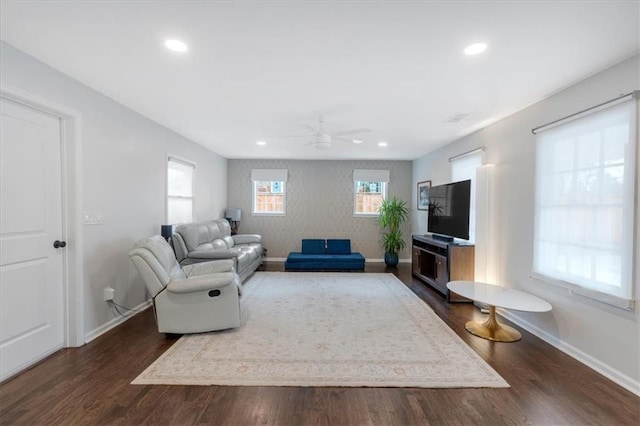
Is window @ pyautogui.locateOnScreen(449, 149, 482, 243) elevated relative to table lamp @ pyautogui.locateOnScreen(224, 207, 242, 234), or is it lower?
elevated

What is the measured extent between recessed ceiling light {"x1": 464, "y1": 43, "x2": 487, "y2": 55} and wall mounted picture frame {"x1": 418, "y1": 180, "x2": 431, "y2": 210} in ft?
13.1

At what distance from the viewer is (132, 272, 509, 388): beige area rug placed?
221 centimetres

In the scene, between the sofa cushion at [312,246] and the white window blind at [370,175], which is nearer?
the sofa cushion at [312,246]

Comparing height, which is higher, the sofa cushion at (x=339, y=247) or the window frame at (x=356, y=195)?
the window frame at (x=356, y=195)

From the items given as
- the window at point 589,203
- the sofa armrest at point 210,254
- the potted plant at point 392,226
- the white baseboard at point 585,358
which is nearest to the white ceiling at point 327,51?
the window at point 589,203

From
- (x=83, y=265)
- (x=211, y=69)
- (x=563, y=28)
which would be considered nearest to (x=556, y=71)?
(x=563, y=28)

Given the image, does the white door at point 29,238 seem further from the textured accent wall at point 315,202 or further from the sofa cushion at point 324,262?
the textured accent wall at point 315,202

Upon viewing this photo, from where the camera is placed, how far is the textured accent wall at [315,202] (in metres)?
6.94

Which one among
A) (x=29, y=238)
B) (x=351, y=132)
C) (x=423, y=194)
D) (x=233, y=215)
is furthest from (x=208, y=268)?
(x=423, y=194)

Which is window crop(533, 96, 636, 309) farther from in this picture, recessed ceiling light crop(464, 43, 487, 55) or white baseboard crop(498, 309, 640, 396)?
recessed ceiling light crop(464, 43, 487, 55)

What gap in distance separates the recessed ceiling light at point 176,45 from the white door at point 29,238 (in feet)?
4.48

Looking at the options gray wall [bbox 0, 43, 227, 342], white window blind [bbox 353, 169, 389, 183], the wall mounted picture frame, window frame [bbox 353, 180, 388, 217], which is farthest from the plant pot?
gray wall [bbox 0, 43, 227, 342]

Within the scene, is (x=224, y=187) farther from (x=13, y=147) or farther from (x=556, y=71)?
(x=556, y=71)

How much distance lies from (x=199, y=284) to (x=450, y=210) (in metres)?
3.76
